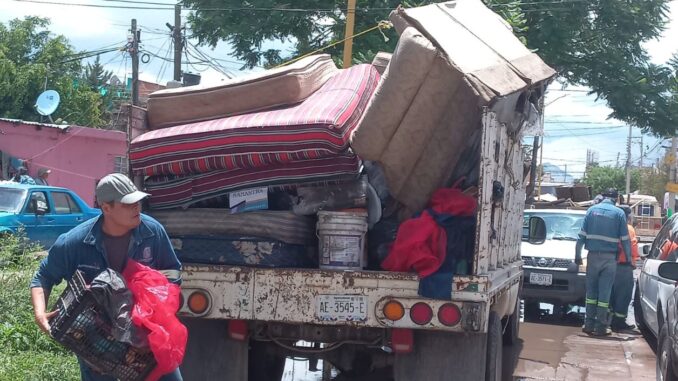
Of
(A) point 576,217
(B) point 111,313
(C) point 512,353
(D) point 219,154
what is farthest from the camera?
→ (A) point 576,217

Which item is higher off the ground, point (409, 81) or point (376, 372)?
point (409, 81)

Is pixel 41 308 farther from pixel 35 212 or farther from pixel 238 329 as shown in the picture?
pixel 35 212

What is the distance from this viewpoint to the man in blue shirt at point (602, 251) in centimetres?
1088

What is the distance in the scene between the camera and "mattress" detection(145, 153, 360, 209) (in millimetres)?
5766

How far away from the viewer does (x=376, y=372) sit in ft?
24.5

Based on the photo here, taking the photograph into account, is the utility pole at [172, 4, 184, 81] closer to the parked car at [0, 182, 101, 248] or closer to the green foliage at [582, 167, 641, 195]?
the parked car at [0, 182, 101, 248]

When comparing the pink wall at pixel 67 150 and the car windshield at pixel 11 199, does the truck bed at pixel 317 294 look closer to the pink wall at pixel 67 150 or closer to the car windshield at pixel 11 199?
the car windshield at pixel 11 199

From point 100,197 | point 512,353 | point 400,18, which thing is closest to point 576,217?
point 512,353

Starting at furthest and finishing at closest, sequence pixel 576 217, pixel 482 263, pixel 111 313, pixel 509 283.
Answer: pixel 576 217, pixel 509 283, pixel 482 263, pixel 111 313

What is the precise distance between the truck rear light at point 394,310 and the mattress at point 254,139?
1000 millimetres

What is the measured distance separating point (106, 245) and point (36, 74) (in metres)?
29.3

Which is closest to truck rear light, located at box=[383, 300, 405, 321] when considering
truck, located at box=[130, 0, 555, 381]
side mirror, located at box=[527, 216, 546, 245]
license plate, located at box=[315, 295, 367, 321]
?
truck, located at box=[130, 0, 555, 381]

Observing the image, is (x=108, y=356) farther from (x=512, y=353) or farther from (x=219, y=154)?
(x=512, y=353)

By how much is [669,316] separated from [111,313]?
164 inches
